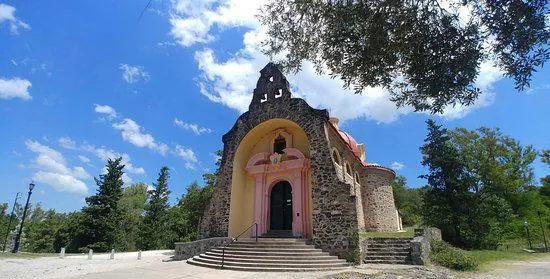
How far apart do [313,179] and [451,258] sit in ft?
20.5

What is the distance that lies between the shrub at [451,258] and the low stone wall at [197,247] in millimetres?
9009

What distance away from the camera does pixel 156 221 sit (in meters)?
33.5

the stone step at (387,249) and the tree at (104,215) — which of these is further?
the tree at (104,215)

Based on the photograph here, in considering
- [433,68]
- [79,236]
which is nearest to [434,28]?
[433,68]

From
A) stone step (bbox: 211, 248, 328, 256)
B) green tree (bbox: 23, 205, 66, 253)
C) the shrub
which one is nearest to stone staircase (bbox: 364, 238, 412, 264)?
the shrub

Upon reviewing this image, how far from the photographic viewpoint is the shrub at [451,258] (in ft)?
37.5

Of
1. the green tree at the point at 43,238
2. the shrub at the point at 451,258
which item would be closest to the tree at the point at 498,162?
the shrub at the point at 451,258

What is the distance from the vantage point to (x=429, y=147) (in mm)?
23047

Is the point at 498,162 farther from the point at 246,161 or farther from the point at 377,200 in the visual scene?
the point at 246,161

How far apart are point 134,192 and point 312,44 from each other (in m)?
51.8

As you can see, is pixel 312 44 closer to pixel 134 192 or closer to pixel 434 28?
pixel 434 28

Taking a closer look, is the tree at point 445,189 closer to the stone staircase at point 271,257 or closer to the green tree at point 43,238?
the stone staircase at point 271,257

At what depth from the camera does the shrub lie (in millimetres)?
11422

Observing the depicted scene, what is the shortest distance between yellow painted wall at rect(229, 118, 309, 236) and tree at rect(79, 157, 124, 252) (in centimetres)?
1907
